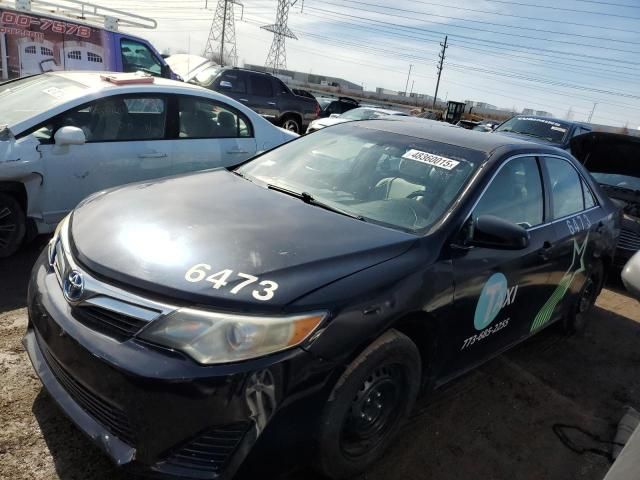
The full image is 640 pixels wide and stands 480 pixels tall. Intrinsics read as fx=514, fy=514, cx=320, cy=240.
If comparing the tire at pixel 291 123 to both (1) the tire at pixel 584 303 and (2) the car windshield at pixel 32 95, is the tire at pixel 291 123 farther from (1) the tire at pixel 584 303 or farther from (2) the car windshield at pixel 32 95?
(1) the tire at pixel 584 303

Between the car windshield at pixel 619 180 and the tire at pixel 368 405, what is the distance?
17.9ft

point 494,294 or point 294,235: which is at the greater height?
point 294,235

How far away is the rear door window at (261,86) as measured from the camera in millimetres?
12836

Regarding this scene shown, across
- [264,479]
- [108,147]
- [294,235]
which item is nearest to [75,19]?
[108,147]

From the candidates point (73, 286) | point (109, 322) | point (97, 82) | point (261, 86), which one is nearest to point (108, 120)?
point (97, 82)

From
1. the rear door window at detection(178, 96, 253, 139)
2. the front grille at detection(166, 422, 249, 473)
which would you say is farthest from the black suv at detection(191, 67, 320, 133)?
the front grille at detection(166, 422, 249, 473)

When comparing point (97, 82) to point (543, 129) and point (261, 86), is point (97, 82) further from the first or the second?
point (543, 129)

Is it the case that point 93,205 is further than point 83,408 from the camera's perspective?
Yes

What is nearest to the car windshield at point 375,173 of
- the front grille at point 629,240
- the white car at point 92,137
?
the white car at point 92,137

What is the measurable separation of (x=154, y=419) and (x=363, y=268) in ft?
3.27

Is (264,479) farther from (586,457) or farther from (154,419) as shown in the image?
(586,457)

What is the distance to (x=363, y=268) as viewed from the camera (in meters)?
2.19

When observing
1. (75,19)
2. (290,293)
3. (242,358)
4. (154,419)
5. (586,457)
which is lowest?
(586,457)

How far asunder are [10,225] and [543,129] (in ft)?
32.3
